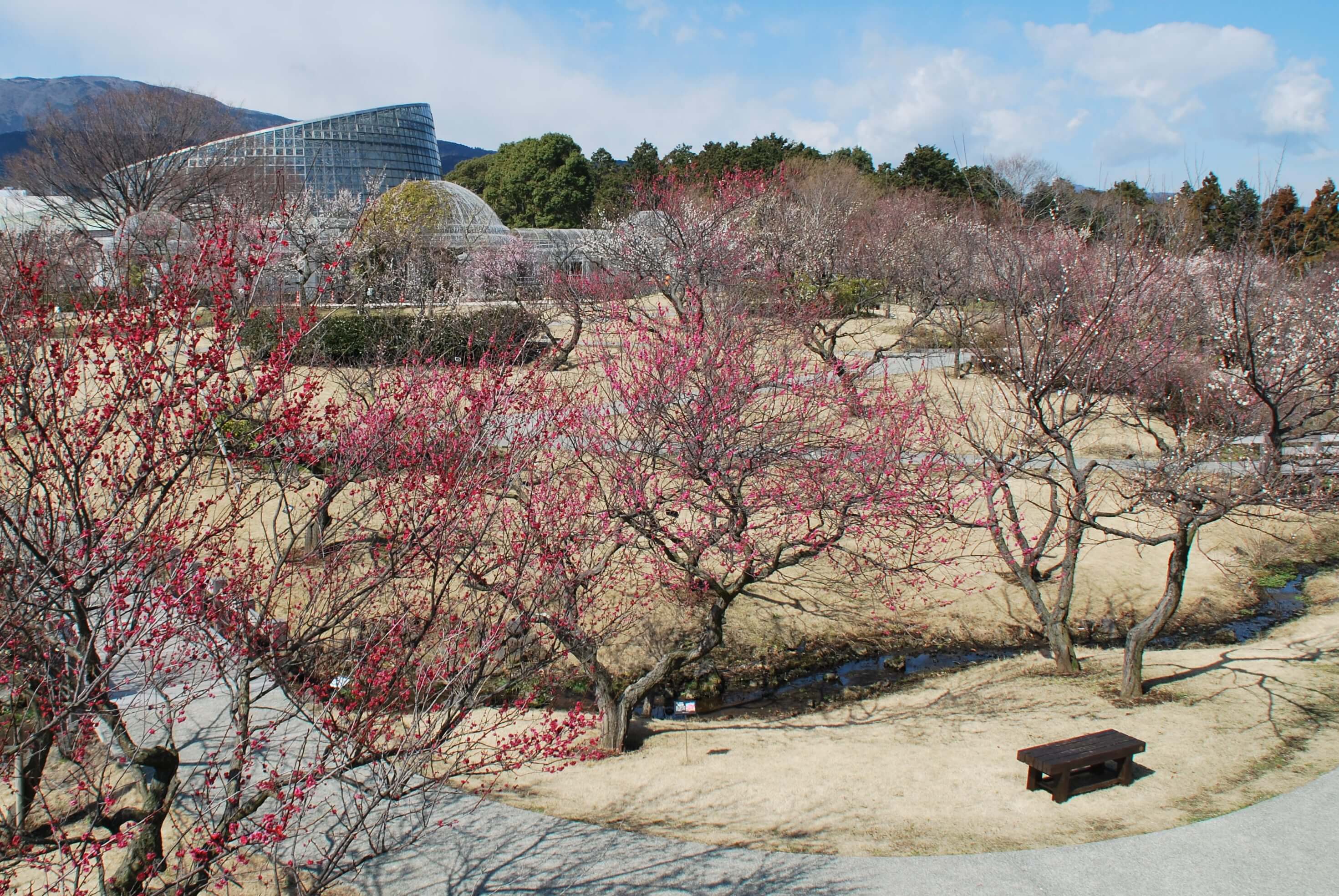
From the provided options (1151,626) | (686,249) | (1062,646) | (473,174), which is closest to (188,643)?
(1151,626)

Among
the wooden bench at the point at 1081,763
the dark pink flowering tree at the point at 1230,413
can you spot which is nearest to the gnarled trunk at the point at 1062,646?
the dark pink flowering tree at the point at 1230,413

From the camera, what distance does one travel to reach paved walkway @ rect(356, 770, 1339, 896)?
5.67m

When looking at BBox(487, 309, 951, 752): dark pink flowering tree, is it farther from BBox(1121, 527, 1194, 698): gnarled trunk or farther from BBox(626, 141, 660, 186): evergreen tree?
BBox(626, 141, 660, 186): evergreen tree

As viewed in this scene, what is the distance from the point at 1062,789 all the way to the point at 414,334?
493 inches

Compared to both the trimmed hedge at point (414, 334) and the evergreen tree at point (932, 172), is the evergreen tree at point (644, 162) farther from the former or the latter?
the trimmed hedge at point (414, 334)

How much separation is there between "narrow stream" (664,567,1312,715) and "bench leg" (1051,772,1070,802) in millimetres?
4031

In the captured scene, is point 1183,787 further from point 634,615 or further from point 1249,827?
point 634,615

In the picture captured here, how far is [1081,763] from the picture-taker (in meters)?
6.73

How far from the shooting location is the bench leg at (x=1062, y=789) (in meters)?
6.79

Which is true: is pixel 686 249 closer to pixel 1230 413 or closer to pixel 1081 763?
pixel 1230 413

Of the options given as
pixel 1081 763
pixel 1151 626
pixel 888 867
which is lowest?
pixel 888 867

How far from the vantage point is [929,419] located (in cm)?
1184

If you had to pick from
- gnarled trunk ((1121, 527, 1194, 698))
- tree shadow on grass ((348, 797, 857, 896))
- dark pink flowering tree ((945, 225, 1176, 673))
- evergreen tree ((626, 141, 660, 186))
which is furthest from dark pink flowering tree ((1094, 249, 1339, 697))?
evergreen tree ((626, 141, 660, 186))

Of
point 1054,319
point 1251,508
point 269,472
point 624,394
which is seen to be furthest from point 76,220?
point 1251,508
